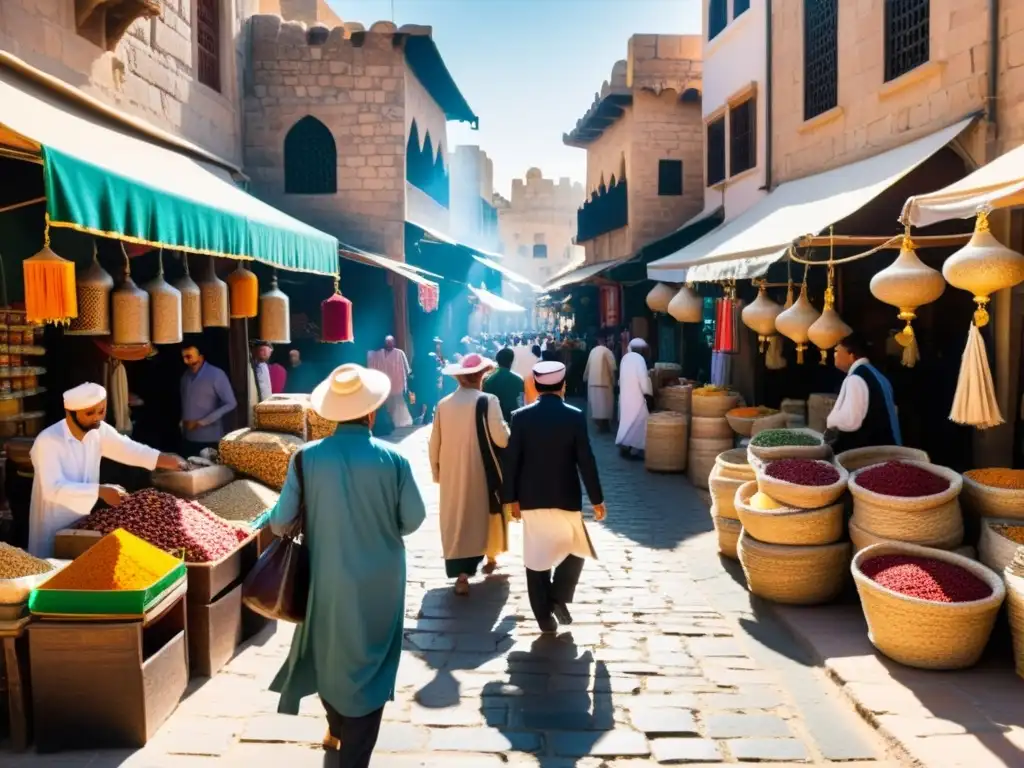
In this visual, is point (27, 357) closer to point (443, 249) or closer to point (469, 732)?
point (469, 732)

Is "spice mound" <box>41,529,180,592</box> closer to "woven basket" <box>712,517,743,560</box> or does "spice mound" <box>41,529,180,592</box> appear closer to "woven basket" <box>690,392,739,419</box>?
"woven basket" <box>712,517,743,560</box>

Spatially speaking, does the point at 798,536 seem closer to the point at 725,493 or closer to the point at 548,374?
the point at 725,493

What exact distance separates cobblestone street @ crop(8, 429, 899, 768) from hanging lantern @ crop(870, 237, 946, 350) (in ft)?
7.29

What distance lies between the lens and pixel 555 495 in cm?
542

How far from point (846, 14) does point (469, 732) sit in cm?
894

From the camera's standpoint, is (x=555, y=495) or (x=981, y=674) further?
(x=555, y=495)

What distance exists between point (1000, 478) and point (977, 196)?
1765mm

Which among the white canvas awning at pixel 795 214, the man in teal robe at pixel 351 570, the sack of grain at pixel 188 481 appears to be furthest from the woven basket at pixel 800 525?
the sack of grain at pixel 188 481

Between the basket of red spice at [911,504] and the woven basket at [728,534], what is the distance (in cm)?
142

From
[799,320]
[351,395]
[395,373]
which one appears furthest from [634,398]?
[351,395]

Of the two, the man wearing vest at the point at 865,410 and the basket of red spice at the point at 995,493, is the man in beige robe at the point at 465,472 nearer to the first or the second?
the man wearing vest at the point at 865,410

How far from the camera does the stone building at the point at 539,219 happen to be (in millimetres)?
52125

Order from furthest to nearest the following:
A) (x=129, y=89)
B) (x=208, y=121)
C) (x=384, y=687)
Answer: (x=208, y=121) → (x=129, y=89) → (x=384, y=687)

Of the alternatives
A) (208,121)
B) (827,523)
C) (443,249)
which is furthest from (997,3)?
(443,249)
